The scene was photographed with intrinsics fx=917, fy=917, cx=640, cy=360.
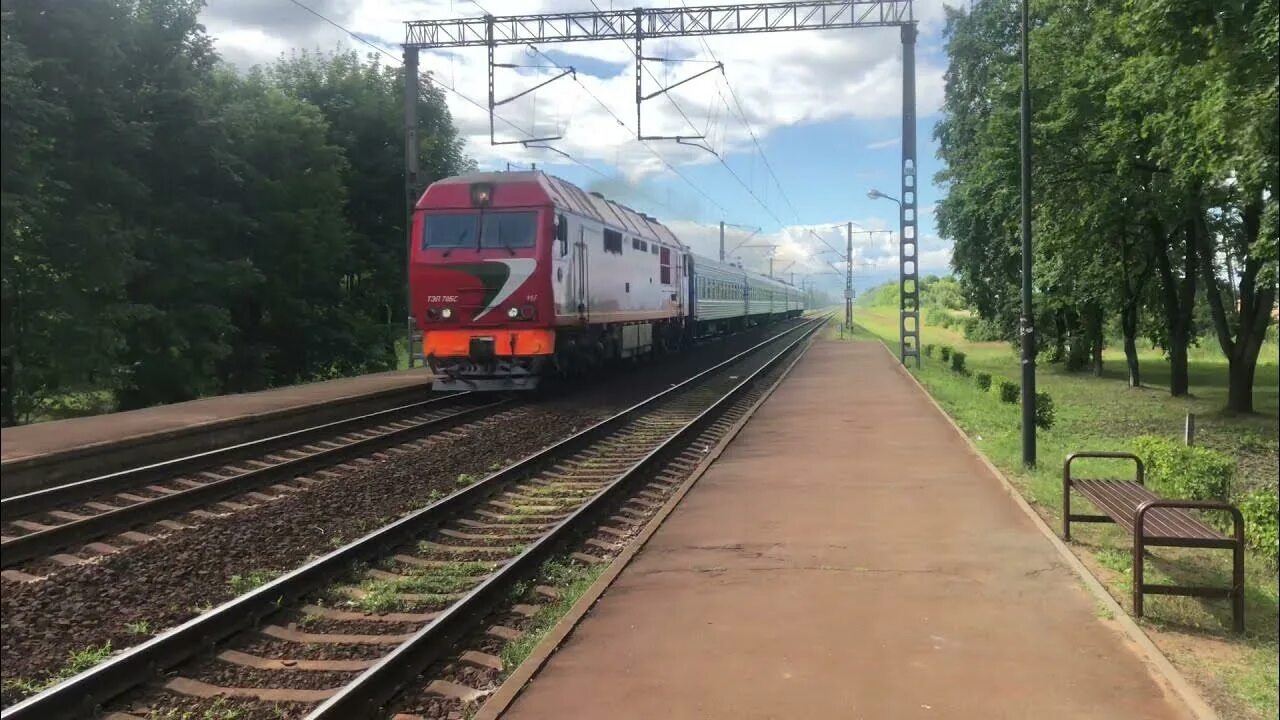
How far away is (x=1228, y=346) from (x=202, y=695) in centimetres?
2123

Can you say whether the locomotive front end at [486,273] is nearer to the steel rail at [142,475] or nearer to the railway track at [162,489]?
the railway track at [162,489]

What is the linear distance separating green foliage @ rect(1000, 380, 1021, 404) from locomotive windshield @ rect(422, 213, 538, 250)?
31.6ft

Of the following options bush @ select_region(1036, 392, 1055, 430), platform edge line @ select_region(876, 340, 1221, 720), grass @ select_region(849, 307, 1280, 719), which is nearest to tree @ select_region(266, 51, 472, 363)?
grass @ select_region(849, 307, 1280, 719)

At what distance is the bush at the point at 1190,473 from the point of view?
8.59 metres

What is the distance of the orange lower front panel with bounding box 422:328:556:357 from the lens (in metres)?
15.6

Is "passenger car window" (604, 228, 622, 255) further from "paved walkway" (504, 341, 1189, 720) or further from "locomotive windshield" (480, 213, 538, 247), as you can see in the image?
"paved walkway" (504, 341, 1189, 720)

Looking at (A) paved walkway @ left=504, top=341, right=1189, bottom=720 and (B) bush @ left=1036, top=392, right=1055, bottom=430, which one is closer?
(A) paved walkway @ left=504, top=341, right=1189, bottom=720

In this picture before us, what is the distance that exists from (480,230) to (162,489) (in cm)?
808

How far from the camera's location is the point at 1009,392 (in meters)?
17.8

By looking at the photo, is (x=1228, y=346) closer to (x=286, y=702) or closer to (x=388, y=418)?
(x=388, y=418)

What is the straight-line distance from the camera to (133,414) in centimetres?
1222

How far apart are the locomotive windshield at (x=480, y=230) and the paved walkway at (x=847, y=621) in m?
7.53

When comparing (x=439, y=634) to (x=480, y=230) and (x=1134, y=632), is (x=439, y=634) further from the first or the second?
(x=480, y=230)

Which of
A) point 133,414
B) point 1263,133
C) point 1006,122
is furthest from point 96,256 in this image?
point 1006,122
